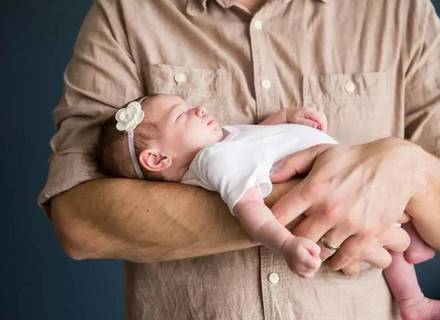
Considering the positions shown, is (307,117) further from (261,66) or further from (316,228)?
(316,228)

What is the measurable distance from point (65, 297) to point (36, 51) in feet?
2.96

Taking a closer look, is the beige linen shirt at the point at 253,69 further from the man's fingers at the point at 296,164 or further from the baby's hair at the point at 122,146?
the man's fingers at the point at 296,164

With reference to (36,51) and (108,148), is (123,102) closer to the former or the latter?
(108,148)

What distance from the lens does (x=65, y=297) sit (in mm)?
2365

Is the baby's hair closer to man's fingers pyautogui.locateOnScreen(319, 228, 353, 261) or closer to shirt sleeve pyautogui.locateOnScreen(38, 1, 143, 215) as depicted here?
shirt sleeve pyautogui.locateOnScreen(38, 1, 143, 215)

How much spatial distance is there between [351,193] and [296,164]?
11 centimetres

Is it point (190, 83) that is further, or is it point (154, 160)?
point (190, 83)

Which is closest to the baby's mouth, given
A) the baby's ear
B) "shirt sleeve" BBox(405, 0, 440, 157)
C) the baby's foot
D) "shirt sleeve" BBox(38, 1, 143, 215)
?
the baby's ear

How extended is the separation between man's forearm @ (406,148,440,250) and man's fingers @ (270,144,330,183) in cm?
18

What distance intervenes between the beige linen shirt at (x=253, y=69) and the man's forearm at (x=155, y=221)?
0.10m

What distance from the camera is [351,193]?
1.12m

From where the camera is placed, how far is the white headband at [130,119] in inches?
47.8

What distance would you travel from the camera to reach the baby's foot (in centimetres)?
131

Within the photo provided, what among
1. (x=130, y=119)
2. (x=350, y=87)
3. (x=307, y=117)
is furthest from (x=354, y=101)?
(x=130, y=119)
